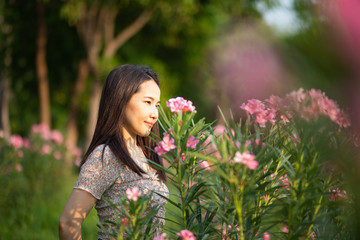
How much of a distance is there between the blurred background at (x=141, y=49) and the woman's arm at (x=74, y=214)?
65 centimetres

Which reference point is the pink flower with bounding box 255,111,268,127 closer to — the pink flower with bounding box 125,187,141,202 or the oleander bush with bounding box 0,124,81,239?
the pink flower with bounding box 125,187,141,202

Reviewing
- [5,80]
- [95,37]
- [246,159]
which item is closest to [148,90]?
[246,159]

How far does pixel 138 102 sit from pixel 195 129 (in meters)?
0.68

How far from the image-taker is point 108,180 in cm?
208

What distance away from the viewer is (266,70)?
0.94m

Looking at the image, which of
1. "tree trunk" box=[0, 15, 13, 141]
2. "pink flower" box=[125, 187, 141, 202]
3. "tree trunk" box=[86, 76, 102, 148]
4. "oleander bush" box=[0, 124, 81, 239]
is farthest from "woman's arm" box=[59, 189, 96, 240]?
"tree trunk" box=[0, 15, 13, 141]

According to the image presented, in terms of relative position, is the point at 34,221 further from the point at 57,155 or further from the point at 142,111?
the point at 142,111

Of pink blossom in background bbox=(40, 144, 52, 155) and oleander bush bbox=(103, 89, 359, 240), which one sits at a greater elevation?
pink blossom in background bbox=(40, 144, 52, 155)

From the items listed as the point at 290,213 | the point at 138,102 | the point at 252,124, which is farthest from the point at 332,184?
the point at 138,102

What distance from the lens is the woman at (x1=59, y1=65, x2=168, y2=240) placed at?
77.3 inches

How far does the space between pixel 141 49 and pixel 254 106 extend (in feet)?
49.1

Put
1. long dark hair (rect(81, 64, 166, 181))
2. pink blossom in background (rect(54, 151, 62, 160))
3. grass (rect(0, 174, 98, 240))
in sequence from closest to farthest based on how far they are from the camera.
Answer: long dark hair (rect(81, 64, 166, 181)), grass (rect(0, 174, 98, 240)), pink blossom in background (rect(54, 151, 62, 160))

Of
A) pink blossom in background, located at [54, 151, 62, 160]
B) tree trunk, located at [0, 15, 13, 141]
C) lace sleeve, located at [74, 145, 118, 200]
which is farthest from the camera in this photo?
tree trunk, located at [0, 15, 13, 141]

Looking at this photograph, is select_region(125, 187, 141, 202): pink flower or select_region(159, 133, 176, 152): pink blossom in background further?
select_region(159, 133, 176, 152): pink blossom in background
